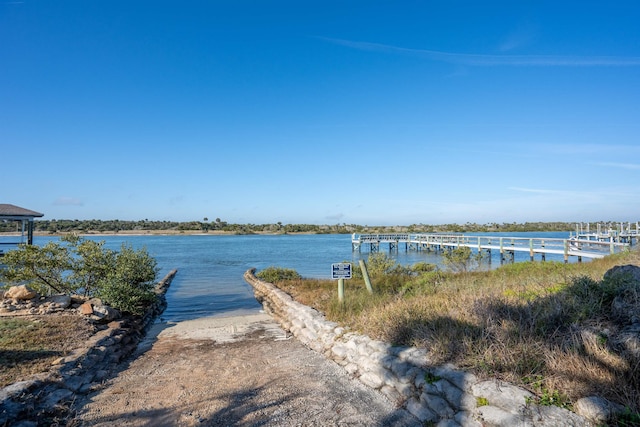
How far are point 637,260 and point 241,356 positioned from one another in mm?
9585

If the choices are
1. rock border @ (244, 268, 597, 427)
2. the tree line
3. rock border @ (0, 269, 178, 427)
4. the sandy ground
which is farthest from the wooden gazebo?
the tree line

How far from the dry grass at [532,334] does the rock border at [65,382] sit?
14.6ft

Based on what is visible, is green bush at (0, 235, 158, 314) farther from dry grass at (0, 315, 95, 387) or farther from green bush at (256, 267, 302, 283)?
green bush at (256, 267, 302, 283)

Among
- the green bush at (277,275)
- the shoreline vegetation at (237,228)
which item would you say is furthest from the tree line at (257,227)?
the green bush at (277,275)

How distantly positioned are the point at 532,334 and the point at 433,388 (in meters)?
1.37

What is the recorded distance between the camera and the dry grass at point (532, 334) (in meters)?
3.65

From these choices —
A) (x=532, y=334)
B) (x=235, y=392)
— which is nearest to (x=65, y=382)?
(x=235, y=392)

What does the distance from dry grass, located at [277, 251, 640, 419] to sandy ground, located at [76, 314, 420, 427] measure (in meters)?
1.01

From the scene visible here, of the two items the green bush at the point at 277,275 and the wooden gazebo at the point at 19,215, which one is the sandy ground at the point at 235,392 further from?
the wooden gazebo at the point at 19,215

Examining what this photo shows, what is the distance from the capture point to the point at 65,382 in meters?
5.45

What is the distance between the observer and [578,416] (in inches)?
131

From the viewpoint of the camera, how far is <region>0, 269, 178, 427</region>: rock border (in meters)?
4.41

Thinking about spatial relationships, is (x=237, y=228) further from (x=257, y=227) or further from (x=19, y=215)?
(x=19, y=215)

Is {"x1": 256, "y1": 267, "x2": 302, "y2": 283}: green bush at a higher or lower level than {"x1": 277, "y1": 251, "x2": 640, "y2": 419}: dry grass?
lower
